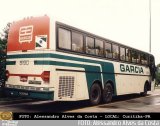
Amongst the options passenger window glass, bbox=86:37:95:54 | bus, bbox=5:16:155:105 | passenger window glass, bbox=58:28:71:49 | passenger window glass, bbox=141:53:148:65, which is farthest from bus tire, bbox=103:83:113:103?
passenger window glass, bbox=141:53:148:65

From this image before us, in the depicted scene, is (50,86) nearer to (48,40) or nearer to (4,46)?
(48,40)

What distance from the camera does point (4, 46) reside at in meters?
15.3

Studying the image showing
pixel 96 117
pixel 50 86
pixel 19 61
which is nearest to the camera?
pixel 96 117

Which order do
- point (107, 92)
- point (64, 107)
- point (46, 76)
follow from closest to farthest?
point (46, 76) < point (64, 107) < point (107, 92)

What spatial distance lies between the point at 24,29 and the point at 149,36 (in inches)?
833

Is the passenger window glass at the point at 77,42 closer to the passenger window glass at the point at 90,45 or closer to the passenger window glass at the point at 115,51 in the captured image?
the passenger window glass at the point at 90,45

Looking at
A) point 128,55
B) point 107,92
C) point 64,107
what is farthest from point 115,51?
point 64,107

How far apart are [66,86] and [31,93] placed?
1320 millimetres

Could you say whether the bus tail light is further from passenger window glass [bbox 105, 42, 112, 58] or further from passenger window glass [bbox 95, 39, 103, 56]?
passenger window glass [bbox 105, 42, 112, 58]

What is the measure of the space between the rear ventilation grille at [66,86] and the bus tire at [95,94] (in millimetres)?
1597

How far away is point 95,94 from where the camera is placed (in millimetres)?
13039

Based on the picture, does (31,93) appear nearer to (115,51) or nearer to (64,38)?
(64,38)

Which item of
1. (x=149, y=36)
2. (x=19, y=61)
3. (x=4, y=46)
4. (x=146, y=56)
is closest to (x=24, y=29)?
(x=19, y=61)

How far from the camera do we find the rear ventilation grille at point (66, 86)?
1042 centimetres
